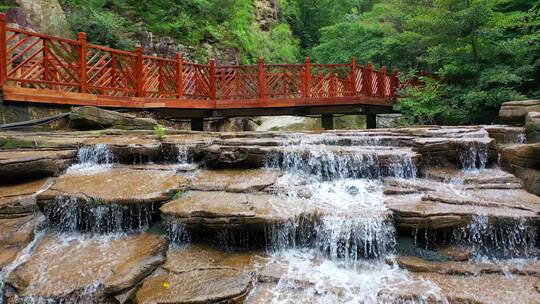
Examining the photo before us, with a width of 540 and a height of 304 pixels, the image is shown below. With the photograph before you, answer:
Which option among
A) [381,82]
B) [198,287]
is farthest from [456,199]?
[381,82]

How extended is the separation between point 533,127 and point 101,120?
8.56 meters

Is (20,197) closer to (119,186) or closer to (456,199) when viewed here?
(119,186)

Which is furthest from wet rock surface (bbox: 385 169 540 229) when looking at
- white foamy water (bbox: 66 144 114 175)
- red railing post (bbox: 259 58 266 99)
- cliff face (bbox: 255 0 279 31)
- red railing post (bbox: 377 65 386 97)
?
cliff face (bbox: 255 0 279 31)

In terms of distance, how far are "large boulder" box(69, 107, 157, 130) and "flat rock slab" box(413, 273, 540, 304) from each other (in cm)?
655

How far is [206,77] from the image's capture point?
36.1 feet

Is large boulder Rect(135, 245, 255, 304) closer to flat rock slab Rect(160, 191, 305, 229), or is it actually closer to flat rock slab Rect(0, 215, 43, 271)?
flat rock slab Rect(160, 191, 305, 229)

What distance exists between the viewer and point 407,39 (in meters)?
12.5

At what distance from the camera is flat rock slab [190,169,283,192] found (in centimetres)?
516

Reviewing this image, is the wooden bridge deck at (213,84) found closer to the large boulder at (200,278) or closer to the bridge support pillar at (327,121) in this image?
the bridge support pillar at (327,121)

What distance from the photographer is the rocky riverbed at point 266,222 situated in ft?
12.0

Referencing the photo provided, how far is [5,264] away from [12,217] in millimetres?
987

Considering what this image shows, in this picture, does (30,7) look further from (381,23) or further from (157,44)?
(381,23)

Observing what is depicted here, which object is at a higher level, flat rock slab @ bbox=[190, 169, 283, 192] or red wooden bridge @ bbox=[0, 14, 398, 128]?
red wooden bridge @ bbox=[0, 14, 398, 128]

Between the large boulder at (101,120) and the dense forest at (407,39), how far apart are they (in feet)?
17.5
